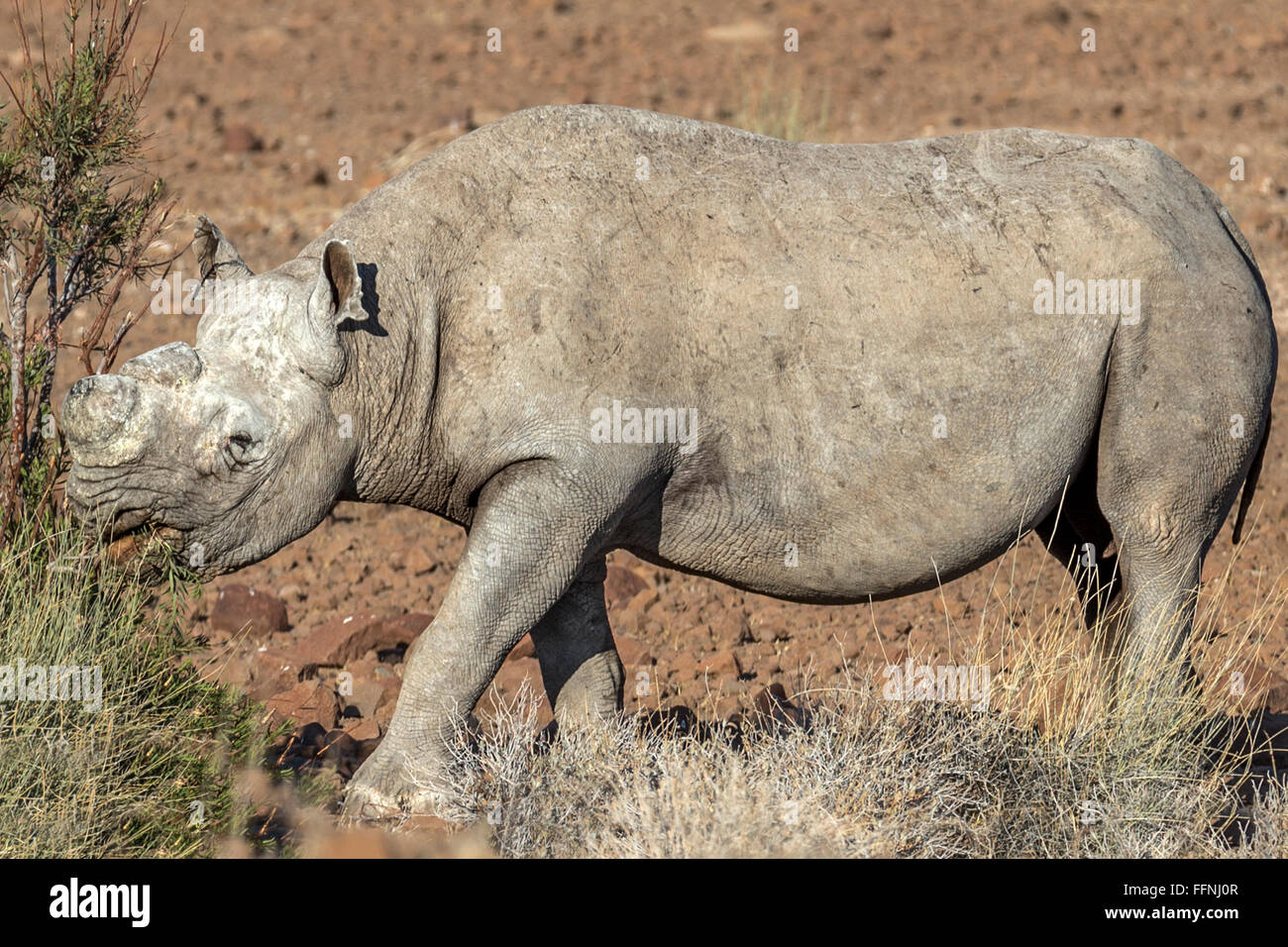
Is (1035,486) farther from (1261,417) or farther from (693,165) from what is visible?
(693,165)

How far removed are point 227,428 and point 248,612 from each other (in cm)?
407

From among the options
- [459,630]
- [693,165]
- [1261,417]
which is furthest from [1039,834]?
[693,165]

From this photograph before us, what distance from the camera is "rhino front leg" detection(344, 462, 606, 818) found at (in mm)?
5207

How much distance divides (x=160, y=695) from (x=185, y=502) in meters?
0.82

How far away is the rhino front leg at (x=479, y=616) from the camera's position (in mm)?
5207

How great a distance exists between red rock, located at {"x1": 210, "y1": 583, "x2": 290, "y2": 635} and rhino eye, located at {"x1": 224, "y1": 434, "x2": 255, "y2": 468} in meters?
3.87

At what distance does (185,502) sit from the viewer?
5105 millimetres

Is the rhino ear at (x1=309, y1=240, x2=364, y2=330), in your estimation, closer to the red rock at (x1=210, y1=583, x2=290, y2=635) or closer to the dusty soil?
the dusty soil

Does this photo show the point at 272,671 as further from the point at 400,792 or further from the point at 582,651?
the point at 400,792

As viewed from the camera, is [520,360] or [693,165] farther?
[693,165]

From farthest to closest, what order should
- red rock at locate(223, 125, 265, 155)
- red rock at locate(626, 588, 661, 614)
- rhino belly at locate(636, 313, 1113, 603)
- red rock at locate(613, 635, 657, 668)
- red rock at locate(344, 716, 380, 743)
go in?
red rock at locate(223, 125, 265, 155) < red rock at locate(626, 588, 661, 614) < red rock at locate(613, 635, 657, 668) < red rock at locate(344, 716, 380, 743) < rhino belly at locate(636, 313, 1113, 603)

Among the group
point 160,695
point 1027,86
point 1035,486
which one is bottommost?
point 160,695

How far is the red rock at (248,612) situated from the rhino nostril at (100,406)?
391cm

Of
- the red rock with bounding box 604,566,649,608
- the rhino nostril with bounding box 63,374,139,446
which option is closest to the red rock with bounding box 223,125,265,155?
the red rock with bounding box 604,566,649,608
